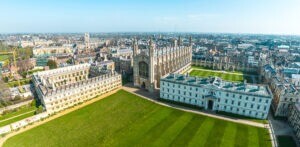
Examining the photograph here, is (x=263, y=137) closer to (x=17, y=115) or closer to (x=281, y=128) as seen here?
(x=281, y=128)

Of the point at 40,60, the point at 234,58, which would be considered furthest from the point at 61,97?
the point at 234,58

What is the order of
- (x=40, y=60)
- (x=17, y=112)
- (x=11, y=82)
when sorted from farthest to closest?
1. (x=40, y=60)
2. (x=11, y=82)
3. (x=17, y=112)

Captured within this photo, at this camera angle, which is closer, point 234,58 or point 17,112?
point 17,112

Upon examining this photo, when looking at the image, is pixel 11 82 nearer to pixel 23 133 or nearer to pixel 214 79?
pixel 23 133

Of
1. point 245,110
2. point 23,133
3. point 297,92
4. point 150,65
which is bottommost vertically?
point 23,133

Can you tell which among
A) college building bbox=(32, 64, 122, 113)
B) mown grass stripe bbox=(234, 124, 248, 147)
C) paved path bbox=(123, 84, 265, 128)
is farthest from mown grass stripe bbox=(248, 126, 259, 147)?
college building bbox=(32, 64, 122, 113)

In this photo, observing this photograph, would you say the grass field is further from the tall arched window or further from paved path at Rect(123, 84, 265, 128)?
the tall arched window
